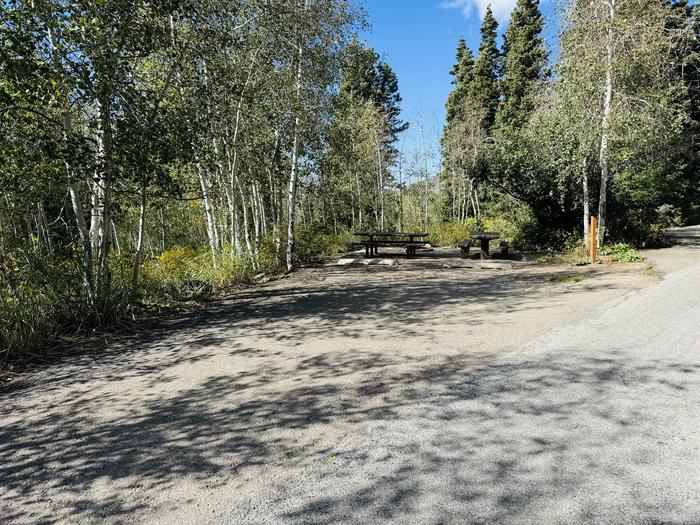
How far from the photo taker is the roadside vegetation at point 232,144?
4.84m

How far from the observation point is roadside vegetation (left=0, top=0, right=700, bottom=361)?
15.9 ft

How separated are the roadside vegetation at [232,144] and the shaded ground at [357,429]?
2.04m

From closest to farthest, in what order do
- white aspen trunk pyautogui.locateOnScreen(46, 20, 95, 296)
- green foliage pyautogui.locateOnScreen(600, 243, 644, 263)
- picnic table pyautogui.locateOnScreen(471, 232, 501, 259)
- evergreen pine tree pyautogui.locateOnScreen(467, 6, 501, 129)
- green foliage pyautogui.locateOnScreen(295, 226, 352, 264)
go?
white aspen trunk pyautogui.locateOnScreen(46, 20, 95, 296) → green foliage pyautogui.locateOnScreen(600, 243, 644, 263) → picnic table pyautogui.locateOnScreen(471, 232, 501, 259) → green foliage pyautogui.locateOnScreen(295, 226, 352, 264) → evergreen pine tree pyautogui.locateOnScreen(467, 6, 501, 129)

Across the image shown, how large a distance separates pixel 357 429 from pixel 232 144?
7.58 m

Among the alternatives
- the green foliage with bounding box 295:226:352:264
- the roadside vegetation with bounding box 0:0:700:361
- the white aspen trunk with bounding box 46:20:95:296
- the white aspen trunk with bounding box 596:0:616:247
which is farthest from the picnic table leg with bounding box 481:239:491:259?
the white aspen trunk with bounding box 46:20:95:296

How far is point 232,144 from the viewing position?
29.6ft

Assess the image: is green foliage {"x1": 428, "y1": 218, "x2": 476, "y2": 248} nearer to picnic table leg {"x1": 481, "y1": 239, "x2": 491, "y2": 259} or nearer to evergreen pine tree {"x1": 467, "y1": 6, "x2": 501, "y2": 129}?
picnic table leg {"x1": 481, "y1": 239, "x2": 491, "y2": 259}

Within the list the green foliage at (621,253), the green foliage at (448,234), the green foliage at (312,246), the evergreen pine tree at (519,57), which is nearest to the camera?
the green foliage at (621,253)

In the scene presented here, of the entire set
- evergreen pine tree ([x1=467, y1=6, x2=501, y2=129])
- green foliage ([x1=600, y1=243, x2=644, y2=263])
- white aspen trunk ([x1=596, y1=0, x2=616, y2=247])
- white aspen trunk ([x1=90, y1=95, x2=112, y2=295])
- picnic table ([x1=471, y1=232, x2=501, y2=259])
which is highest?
evergreen pine tree ([x1=467, y1=6, x2=501, y2=129])

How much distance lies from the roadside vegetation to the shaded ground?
80.2 inches

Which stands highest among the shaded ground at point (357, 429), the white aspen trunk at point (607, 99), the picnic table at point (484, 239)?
the white aspen trunk at point (607, 99)

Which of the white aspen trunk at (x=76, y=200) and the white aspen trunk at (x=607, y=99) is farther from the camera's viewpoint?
the white aspen trunk at (x=607, y=99)

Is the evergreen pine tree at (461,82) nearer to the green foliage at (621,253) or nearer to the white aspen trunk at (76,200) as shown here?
the green foliage at (621,253)

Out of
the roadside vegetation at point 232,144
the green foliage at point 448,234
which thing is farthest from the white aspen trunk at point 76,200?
the green foliage at point 448,234
